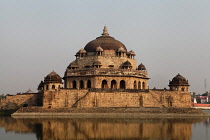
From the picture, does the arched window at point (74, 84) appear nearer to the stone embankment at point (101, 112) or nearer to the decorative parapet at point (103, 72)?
the decorative parapet at point (103, 72)

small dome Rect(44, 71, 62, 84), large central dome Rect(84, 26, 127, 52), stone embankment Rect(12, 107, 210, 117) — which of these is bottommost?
stone embankment Rect(12, 107, 210, 117)

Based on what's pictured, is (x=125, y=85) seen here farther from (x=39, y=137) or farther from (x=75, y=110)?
(x=39, y=137)

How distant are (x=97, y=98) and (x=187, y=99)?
15010 millimetres

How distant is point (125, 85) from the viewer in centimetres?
5144

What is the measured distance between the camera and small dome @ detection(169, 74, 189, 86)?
52241 mm

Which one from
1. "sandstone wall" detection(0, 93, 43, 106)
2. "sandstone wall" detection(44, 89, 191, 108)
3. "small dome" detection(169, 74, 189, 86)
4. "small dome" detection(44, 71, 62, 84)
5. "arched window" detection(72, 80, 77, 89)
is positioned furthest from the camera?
"arched window" detection(72, 80, 77, 89)

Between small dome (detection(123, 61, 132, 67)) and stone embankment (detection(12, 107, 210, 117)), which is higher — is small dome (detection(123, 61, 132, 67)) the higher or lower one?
the higher one

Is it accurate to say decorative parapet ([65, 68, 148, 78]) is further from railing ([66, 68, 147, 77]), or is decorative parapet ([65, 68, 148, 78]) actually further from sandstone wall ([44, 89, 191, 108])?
sandstone wall ([44, 89, 191, 108])

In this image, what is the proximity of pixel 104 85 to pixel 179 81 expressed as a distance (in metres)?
12.4

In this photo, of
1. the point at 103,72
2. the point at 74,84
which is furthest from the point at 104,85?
the point at 74,84

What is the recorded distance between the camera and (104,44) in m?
55.9

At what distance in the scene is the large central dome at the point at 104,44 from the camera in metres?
55.7

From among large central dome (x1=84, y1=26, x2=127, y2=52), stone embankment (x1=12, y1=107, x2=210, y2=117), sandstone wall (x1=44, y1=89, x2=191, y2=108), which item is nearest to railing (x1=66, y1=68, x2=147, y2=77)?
large central dome (x1=84, y1=26, x2=127, y2=52)

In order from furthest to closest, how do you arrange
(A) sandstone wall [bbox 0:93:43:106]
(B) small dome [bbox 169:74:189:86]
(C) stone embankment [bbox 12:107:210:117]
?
(B) small dome [bbox 169:74:189:86] → (A) sandstone wall [bbox 0:93:43:106] → (C) stone embankment [bbox 12:107:210:117]
